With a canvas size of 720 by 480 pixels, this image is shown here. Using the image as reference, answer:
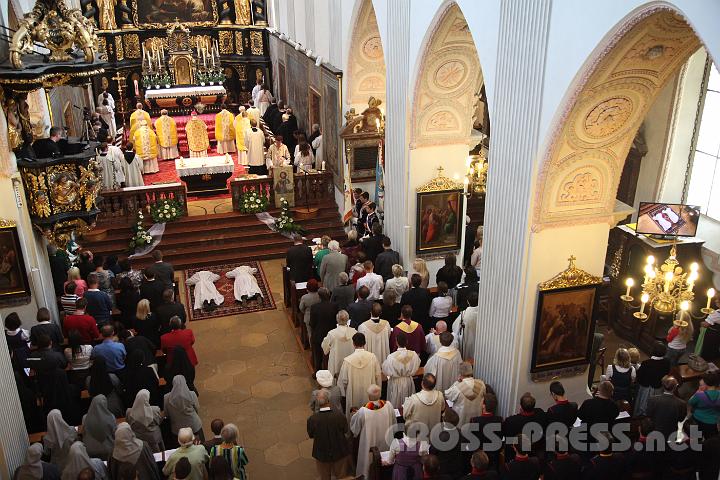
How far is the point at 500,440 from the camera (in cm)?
767

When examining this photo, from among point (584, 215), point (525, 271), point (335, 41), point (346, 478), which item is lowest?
point (346, 478)

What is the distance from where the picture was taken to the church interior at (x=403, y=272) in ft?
23.5

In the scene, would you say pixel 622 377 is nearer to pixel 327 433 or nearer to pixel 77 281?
pixel 327 433

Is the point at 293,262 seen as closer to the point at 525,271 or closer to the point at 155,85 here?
the point at 525,271

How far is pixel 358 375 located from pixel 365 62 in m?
8.46

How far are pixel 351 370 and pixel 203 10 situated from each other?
21.4m

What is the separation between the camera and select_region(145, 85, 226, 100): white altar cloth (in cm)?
2456

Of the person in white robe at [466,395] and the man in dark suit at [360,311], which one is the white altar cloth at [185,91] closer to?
the man in dark suit at [360,311]

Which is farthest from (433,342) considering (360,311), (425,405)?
(425,405)

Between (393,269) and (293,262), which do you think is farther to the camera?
(293,262)

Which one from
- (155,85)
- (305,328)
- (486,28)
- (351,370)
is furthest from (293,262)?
(155,85)

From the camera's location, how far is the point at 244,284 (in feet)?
44.9

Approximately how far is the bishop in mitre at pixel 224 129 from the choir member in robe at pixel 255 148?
196cm

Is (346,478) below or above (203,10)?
below
